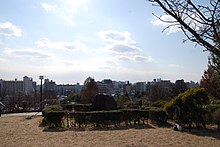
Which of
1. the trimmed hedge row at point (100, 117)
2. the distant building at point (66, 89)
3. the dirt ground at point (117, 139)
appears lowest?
the dirt ground at point (117, 139)

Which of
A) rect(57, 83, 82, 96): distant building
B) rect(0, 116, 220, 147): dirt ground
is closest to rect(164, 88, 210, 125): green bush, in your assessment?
rect(0, 116, 220, 147): dirt ground

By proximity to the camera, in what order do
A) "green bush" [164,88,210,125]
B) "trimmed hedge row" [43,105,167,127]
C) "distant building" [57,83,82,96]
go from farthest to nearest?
"distant building" [57,83,82,96] < "trimmed hedge row" [43,105,167,127] < "green bush" [164,88,210,125]

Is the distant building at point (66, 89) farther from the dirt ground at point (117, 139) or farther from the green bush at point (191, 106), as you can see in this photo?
the dirt ground at point (117, 139)

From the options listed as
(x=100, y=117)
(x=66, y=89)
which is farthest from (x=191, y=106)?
(x=66, y=89)

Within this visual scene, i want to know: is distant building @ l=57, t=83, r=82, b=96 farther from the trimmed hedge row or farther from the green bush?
the green bush

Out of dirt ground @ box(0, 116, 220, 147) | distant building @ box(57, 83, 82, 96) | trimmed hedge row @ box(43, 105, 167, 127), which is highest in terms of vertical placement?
distant building @ box(57, 83, 82, 96)

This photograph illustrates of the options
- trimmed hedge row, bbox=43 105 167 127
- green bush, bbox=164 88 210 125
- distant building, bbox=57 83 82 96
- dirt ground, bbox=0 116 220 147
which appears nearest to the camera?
dirt ground, bbox=0 116 220 147

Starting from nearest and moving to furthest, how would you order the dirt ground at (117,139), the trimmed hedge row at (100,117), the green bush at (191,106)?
1. the dirt ground at (117,139)
2. the green bush at (191,106)
3. the trimmed hedge row at (100,117)

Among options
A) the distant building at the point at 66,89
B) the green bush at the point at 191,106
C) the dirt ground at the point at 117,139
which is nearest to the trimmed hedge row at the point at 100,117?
the green bush at the point at 191,106

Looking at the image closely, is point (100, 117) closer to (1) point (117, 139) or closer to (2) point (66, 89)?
(1) point (117, 139)

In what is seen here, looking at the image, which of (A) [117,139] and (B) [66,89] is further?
(B) [66,89]

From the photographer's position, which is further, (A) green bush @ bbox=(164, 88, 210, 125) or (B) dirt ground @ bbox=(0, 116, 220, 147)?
(A) green bush @ bbox=(164, 88, 210, 125)

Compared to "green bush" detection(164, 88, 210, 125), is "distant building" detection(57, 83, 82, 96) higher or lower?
higher

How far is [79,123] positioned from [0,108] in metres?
18.1
